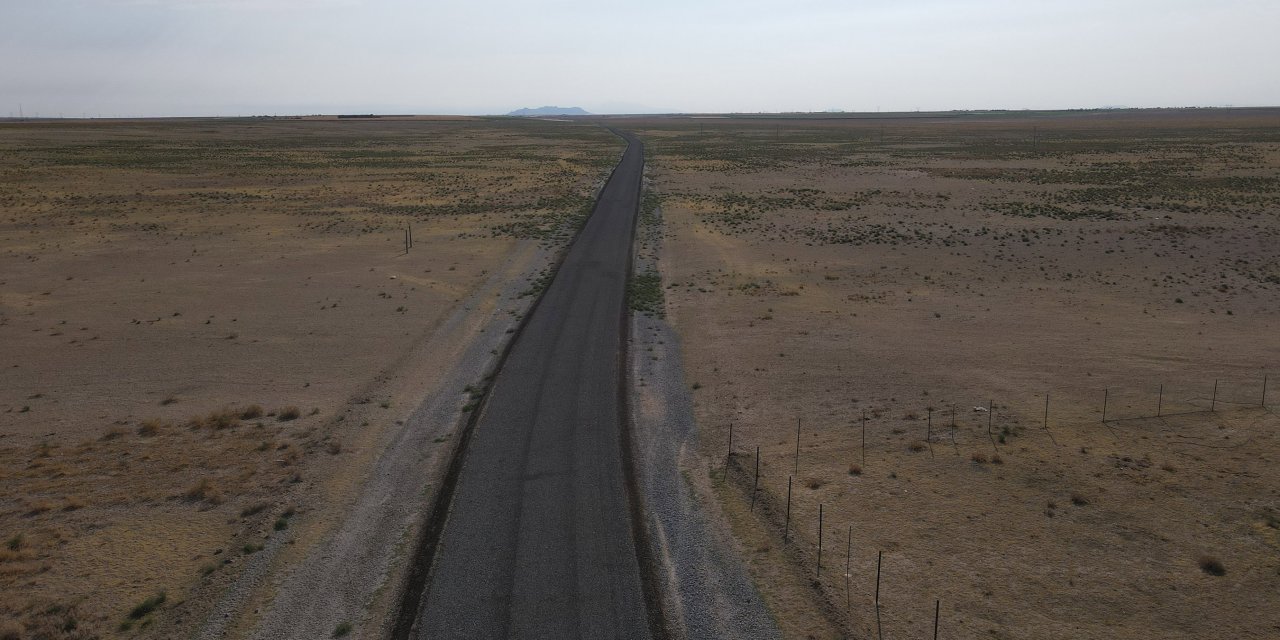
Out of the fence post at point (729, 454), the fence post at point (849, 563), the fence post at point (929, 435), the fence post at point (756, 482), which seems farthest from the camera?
the fence post at point (929, 435)

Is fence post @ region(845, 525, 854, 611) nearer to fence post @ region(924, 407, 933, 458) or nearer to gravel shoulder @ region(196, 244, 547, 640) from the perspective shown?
fence post @ region(924, 407, 933, 458)

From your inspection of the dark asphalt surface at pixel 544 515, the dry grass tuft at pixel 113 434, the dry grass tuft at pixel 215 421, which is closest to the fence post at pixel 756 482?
the dark asphalt surface at pixel 544 515

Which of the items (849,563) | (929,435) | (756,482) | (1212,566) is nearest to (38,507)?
(756,482)

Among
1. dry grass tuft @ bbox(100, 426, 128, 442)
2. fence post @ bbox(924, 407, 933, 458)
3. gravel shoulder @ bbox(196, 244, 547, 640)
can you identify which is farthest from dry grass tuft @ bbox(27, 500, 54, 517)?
fence post @ bbox(924, 407, 933, 458)

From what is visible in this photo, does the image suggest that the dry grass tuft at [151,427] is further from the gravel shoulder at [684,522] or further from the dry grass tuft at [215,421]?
the gravel shoulder at [684,522]

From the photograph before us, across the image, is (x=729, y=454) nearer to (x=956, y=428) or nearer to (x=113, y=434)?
(x=956, y=428)
